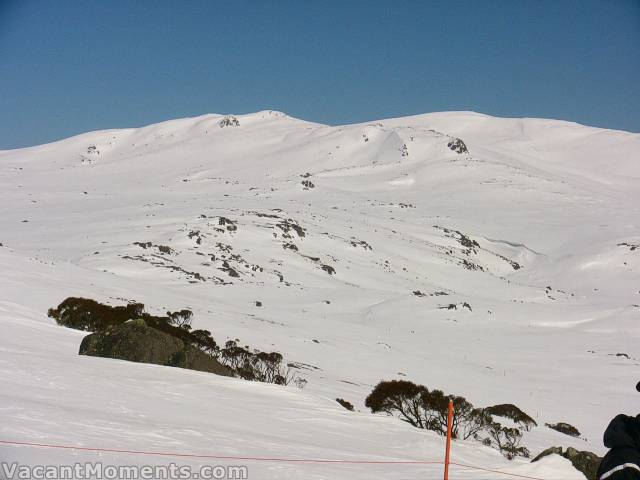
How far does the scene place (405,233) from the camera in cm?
11744

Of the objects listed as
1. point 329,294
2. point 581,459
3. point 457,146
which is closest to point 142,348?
point 581,459

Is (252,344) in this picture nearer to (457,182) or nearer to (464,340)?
(464,340)

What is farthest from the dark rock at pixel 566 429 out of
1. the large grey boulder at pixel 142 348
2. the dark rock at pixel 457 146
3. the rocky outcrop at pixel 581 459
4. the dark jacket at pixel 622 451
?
the dark rock at pixel 457 146

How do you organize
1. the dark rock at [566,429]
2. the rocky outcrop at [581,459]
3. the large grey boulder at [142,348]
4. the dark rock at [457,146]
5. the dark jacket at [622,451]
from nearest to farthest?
the dark jacket at [622,451]
the rocky outcrop at [581,459]
the large grey boulder at [142,348]
the dark rock at [566,429]
the dark rock at [457,146]

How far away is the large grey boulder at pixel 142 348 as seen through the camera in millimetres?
16562

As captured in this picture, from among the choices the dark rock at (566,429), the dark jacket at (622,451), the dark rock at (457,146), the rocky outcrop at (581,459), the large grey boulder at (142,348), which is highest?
the dark rock at (457,146)

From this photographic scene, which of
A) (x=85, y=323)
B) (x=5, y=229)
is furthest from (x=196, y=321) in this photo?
(x=5, y=229)

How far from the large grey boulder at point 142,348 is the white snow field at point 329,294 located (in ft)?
2.32

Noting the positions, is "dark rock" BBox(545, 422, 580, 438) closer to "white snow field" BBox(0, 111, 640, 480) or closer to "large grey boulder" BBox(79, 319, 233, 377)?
"white snow field" BBox(0, 111, 640, 480)

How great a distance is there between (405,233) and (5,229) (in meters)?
65.4

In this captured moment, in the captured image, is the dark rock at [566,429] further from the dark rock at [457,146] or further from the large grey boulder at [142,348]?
the dark rock at [457,146]

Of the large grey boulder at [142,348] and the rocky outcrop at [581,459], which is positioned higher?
the large grey boulder at [142,348]

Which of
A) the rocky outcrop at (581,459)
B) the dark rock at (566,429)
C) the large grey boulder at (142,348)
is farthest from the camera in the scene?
the dark rock at (566,429)

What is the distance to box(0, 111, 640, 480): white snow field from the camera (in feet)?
32.7
